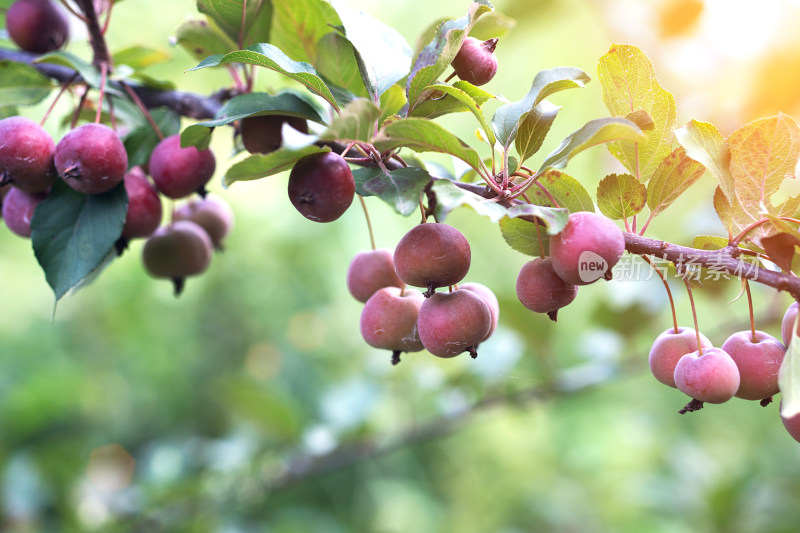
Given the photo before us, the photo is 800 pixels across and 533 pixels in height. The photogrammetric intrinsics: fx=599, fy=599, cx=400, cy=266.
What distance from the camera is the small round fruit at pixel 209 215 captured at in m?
0.89

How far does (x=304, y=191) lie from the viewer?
1.65ft

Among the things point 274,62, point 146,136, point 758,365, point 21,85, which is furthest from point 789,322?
point 21,85

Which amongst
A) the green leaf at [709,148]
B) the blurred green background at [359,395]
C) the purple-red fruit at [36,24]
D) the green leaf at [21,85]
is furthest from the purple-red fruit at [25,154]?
the blurred green background at [359,395]

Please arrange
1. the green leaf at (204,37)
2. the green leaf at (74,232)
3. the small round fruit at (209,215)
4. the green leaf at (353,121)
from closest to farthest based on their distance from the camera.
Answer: the green leaf at (353,121) < the green leaf at (74,232) < the green leaf at (204,37) < the small round fruit at (209,215)

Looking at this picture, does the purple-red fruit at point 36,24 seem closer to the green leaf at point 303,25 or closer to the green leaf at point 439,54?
the green leaf at point 303,25

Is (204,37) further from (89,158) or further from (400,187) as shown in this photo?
(400,187)

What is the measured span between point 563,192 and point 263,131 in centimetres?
30

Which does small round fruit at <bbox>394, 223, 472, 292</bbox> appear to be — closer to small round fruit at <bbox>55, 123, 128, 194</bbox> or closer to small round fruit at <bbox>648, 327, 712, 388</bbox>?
small round fruit at <bbox>648, 327, 712, 388</bbox>

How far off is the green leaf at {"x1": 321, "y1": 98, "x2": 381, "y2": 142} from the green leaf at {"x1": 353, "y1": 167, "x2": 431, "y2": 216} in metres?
0.06

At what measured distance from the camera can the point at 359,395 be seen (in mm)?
1537

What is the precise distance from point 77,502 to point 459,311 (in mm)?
1554

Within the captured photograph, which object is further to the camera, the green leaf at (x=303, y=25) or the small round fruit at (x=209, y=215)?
the small round fruit at (x=209, y=215)

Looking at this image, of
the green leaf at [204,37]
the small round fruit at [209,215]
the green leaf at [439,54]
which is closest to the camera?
the green leaf at [439,54]

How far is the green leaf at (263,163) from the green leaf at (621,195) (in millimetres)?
279
